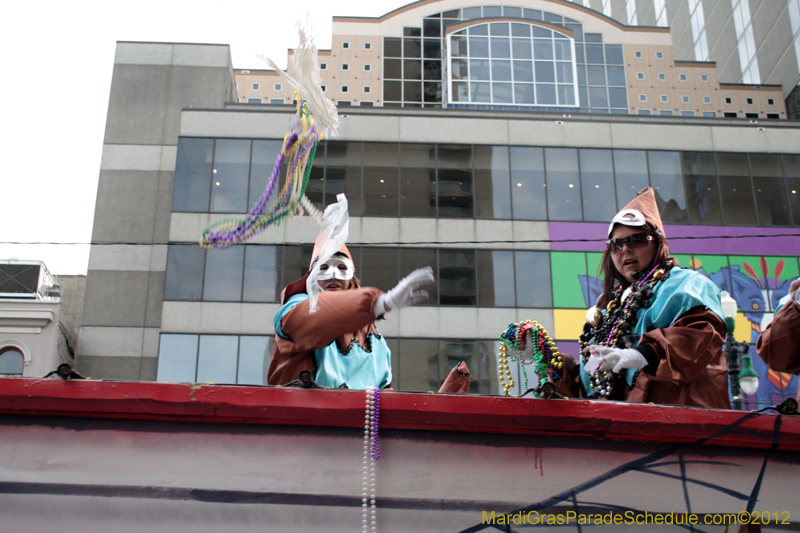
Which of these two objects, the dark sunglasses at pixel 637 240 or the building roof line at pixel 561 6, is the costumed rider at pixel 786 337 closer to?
the dark sunglasses at pixel 637 240

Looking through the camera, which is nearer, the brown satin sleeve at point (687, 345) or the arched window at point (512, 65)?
the brown satin sleeve at point (687, 345)

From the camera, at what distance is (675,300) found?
11.0 ft

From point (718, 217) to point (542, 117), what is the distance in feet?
19.8

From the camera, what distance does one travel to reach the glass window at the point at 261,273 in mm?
18266

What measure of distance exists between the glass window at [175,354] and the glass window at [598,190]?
11786 millimetres

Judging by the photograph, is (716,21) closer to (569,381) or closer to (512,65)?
(512,65)

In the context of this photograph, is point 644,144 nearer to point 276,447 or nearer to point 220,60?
point 220,60

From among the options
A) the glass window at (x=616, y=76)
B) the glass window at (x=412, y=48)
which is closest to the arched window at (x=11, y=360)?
the glass window at (x=412, y=48)

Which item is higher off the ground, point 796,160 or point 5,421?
point 796,160

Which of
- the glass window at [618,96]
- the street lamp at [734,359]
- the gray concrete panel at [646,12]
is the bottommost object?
the street lamp at [734,359]

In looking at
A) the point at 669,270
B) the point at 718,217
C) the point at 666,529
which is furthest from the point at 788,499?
the point at 718,217

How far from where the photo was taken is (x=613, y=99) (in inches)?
1679

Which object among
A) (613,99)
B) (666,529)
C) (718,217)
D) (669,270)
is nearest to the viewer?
(666,529)

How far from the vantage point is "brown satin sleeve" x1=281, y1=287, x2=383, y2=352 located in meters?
2.96
